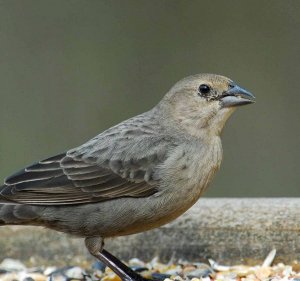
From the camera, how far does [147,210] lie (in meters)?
6.86

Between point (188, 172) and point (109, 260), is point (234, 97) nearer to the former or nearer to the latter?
point (188, 172)

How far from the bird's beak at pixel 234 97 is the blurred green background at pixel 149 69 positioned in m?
4.33

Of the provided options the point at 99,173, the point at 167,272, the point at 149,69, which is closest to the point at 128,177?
the point at 99,173

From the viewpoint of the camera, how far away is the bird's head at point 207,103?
7.15 m

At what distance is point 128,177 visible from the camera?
7047mm

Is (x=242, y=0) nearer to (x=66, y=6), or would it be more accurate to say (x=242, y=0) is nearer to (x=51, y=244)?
(x=66, y=6)

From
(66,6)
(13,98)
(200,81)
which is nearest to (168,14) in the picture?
(66,6)

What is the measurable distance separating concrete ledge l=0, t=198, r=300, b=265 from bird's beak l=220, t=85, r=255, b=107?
73 cm

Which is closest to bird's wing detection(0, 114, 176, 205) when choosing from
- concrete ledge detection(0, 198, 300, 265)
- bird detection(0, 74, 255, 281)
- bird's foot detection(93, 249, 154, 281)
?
bird detection(0, 74, 255, 281)

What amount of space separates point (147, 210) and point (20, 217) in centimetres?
86

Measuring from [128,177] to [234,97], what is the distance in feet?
3.01

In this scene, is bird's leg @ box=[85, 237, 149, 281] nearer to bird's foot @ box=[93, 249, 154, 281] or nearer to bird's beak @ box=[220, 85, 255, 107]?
bird's foot @ box=[93, 249, 154, 281]

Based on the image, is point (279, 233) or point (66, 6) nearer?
point (279, 233)

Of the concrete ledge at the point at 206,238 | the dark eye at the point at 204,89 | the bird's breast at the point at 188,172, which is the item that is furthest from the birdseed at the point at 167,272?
the dark eye at the point at 204,89
